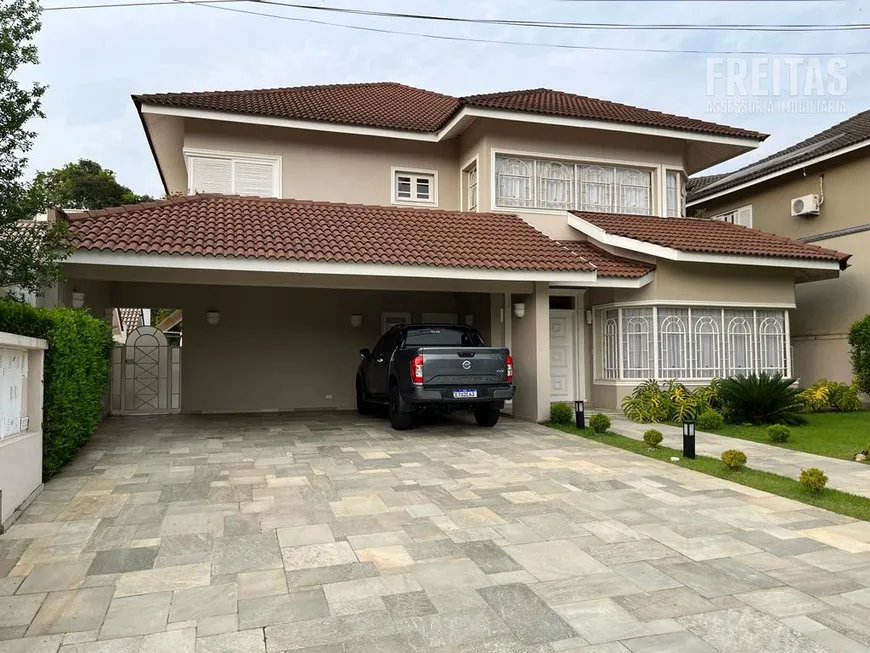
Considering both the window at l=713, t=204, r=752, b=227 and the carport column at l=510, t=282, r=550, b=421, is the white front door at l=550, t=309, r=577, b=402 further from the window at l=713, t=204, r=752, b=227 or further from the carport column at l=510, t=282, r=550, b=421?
the window at l=713, t=204, r=752, b=227

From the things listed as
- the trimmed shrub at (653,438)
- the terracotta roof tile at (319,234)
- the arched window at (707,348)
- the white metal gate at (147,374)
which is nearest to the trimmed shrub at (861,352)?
the arched window at (707,348)

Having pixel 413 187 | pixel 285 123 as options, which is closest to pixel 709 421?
pixel 413 187

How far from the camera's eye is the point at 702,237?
1357 centimetres

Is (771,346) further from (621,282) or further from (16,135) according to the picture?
(16,135)

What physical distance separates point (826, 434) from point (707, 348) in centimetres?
340

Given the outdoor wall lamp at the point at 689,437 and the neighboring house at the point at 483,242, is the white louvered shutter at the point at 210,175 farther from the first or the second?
the outdoor wall lamp at the point at 689,437

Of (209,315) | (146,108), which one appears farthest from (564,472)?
(146,108)

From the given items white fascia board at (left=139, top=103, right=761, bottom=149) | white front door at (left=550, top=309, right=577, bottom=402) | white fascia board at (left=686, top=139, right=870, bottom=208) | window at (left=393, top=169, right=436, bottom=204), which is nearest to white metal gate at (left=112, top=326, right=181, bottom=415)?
white fascia board at (left=139, top=103, right=761, bottom=149)

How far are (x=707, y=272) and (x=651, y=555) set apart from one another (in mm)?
10157

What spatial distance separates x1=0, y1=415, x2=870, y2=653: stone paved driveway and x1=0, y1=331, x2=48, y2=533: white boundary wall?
0.24 metres

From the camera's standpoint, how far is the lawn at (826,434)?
29.1ft

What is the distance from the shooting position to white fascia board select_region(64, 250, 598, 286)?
9.26 meters

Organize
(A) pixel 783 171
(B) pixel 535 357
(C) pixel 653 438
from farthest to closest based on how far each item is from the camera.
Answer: (A) pixel 783 171, (B) pixel 535 357, (C) pixel 653 438

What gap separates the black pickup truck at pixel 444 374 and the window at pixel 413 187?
4.89m
